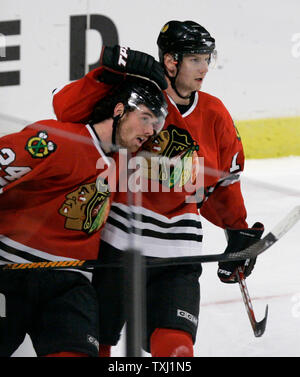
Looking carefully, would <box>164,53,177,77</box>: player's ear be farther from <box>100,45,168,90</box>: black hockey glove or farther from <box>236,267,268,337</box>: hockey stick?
<box>236,267,268,337</box>: hockey stick

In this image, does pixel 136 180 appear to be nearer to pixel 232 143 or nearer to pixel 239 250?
pixel 239 250

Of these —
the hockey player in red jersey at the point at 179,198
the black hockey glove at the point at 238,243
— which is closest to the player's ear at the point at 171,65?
the hockey player in red jersey at the point at 179,198

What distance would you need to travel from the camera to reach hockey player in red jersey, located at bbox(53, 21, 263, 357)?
1740mm

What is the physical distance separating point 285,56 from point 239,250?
8.51 ft

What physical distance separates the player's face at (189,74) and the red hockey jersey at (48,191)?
1.05 ft

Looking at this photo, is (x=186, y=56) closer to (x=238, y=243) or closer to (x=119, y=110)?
(x=119, y=110)

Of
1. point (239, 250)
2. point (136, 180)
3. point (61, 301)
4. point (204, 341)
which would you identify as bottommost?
point (204, 341)

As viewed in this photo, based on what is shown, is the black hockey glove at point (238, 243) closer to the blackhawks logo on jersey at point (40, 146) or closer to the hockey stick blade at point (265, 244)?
the hockey stick blade at point (265, 244)

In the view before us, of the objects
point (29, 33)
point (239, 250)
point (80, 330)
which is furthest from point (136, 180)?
point (29, 33)

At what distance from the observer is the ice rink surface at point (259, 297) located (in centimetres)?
168

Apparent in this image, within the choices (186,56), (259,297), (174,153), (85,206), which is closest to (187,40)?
(186,56)
